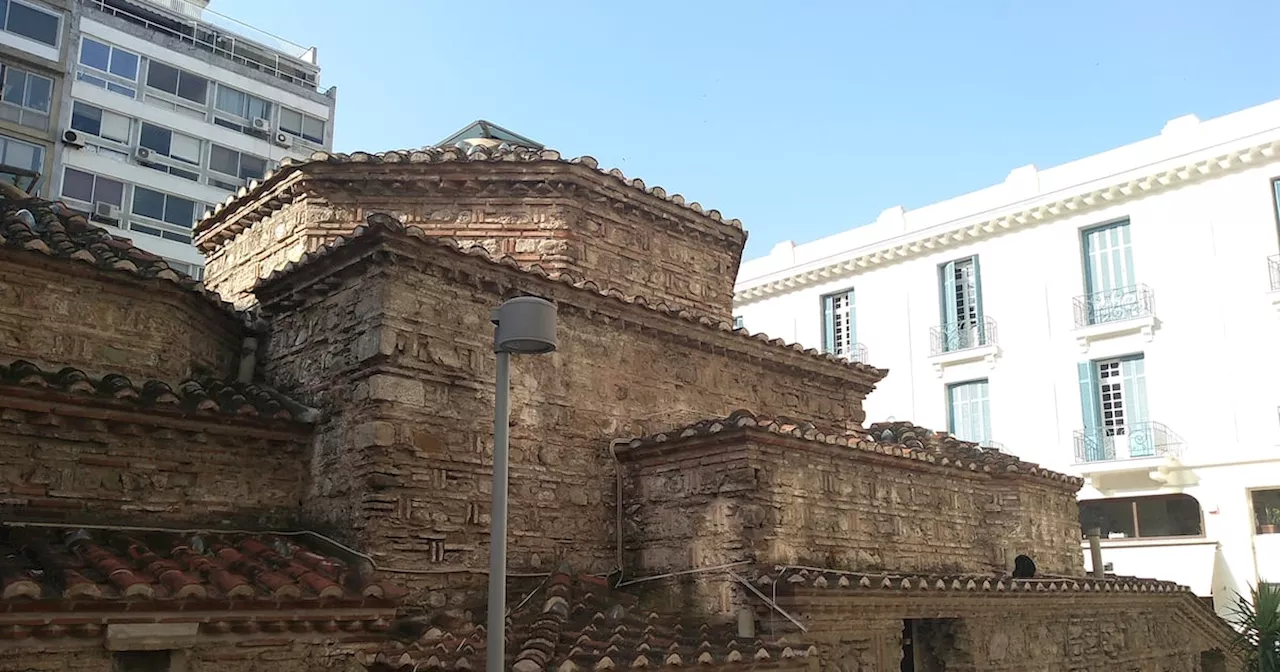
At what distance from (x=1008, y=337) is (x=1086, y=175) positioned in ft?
12.7

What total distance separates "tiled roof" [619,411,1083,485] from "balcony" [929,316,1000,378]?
8.57 meters

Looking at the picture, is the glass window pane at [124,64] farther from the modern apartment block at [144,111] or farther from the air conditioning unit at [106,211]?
the air conditioning unit at [106,211]

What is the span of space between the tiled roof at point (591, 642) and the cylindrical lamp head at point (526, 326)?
2.17 m

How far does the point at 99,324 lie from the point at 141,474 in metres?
1.43

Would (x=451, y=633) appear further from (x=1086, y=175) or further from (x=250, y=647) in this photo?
(x=1086, y=175)

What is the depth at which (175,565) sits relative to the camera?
572cm

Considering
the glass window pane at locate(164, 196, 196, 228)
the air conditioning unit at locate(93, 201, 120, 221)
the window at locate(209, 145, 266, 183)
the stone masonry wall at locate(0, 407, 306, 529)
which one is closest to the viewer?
the stone masonry wall at locate(0, 407, 306, 529)

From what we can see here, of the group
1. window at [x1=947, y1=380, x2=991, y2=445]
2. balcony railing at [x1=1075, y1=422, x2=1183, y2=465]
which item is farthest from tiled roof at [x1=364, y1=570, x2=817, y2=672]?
window at [x1=947, y1=380, x2=991, y2=445]

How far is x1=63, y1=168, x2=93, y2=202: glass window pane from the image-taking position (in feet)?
74.8

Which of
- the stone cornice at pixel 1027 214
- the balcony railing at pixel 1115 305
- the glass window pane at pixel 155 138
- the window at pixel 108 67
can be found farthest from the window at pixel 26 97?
the balcony railing at pixel 1115 305

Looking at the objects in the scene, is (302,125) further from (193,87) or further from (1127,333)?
(1127,333)

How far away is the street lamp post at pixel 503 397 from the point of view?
482cm

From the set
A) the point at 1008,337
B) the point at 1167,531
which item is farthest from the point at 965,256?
the point at 1167,531

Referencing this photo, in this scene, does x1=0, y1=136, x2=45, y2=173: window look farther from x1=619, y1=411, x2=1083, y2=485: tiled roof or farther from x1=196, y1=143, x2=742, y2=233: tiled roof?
x1=619, y1=411, x2=1083, y2=485: tiled roof
